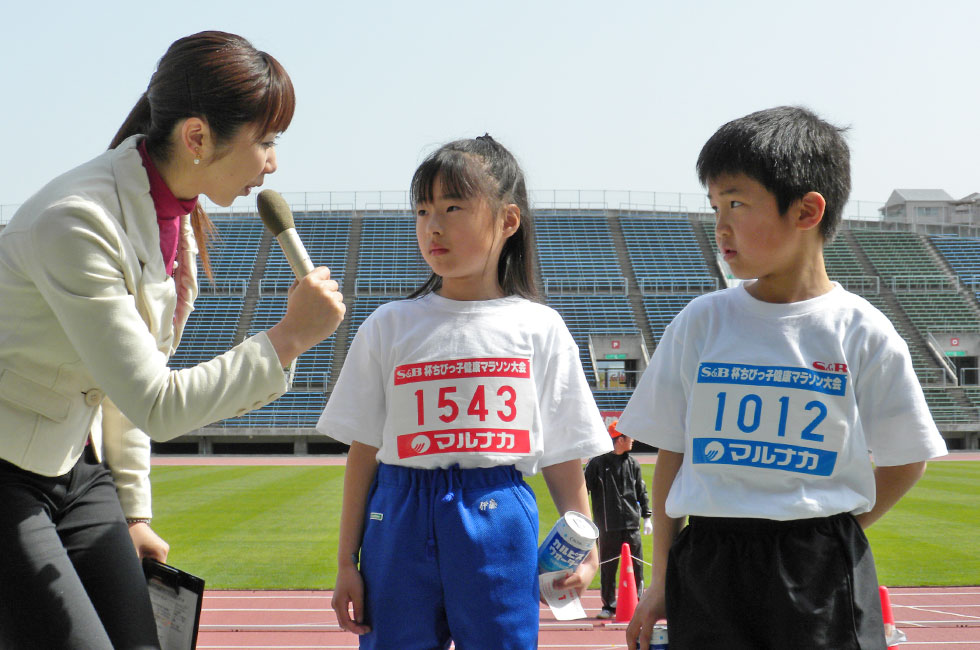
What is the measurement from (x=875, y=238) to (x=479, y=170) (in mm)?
46176

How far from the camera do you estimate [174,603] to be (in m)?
2.16

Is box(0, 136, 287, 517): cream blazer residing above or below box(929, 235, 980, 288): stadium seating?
below

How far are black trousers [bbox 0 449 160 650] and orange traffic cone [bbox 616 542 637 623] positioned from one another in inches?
231

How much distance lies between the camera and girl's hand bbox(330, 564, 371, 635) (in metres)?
2.36

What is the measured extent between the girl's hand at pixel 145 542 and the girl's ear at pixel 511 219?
4.05 feet

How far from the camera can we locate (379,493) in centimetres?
242

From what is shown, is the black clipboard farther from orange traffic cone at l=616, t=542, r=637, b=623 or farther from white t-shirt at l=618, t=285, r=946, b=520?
orange traffic cone at l=616, t=542, r=637, b=623

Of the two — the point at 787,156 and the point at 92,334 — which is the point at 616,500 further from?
the point at 92,334

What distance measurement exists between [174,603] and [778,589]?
136 centimetres

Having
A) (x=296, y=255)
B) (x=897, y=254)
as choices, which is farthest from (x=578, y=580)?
(x=897, y=254)

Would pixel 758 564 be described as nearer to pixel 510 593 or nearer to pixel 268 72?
pixel 510 593

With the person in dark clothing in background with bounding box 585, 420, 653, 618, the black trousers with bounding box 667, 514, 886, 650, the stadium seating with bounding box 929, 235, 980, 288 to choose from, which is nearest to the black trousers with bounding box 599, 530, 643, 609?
the person in dark clothing in background with bounding box 585, 420, 653, 618

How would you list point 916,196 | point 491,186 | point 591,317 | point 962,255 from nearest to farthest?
point 491,186 < point 591,317 < point 962,255 < point 916,196

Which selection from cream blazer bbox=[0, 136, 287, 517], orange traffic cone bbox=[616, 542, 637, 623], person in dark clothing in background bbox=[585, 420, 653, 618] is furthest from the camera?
person in dark clothing in background bbox=[585, 420, 653, 618]
